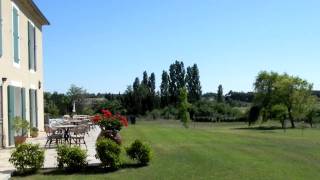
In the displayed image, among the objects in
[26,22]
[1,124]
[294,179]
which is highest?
[26,22]

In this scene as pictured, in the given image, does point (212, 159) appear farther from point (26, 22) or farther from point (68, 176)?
point (26, 22)

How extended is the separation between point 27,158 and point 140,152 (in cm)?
278

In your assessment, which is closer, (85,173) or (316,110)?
(85,173)

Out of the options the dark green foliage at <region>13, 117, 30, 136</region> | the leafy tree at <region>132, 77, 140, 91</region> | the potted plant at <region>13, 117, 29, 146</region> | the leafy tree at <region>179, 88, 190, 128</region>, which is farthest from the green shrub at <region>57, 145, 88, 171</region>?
the leafy tree at <region>132, 77, 140, 91</region>

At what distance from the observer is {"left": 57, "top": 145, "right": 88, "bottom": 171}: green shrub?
12914 mm

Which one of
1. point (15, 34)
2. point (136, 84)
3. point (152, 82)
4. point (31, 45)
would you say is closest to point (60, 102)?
point (31, 45)

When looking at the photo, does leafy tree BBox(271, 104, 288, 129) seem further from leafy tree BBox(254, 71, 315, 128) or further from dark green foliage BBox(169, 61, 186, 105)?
dark green foliage BBox(169, 61, 186, 105)

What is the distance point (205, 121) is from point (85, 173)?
64.9 meters

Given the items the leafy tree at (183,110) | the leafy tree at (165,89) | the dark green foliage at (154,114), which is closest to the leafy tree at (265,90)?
the dark green foliage at (154,114)

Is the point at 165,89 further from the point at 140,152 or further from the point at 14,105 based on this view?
the point at 140,152

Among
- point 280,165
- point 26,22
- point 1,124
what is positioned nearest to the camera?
point 280,165

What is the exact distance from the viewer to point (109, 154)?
515 inches

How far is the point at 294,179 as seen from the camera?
12445mm

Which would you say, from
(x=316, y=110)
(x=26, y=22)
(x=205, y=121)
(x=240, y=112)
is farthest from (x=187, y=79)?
(x=26, y=22)
